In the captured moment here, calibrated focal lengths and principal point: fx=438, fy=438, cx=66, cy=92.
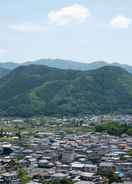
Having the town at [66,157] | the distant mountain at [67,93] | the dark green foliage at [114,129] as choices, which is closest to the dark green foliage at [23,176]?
the town at [66,157]

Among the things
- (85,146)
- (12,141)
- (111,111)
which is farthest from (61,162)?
(111,111)

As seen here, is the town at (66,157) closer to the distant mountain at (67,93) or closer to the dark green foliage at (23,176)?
the dark green foliage at (23,176)

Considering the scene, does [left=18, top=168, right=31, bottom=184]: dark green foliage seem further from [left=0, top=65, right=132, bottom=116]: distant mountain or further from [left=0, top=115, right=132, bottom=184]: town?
[left=0, top=65, right=132, bottom=116]: distant mountain

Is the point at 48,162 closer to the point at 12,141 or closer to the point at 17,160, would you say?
the point at 17,160

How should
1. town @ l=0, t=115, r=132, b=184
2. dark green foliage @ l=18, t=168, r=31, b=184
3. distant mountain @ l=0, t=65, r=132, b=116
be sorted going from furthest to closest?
distant mountain @ l=0, t=65, r=132, b=116 → town @ l=0, t=115, r=132, b=184 → dark green foliage @ l=18, t=168, r=31, b=184

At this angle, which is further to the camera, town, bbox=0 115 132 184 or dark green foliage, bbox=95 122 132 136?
dark green foliage, bbox=95 122 132 136

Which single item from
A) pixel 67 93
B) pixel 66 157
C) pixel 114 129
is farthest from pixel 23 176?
pixel 67 93

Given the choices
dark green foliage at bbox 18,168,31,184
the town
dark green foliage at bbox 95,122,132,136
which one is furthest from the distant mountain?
dark green foliage at bbox 18,168,31,184
